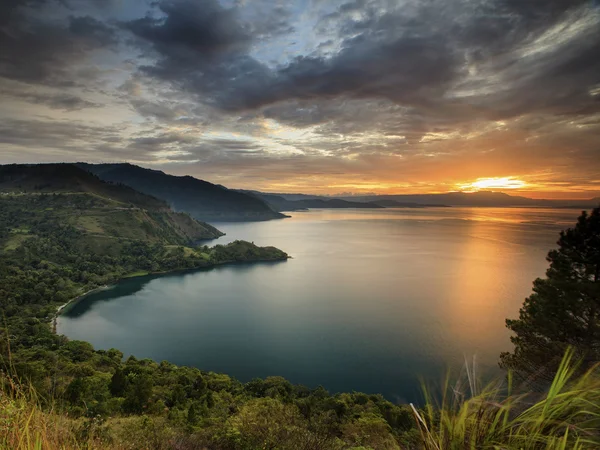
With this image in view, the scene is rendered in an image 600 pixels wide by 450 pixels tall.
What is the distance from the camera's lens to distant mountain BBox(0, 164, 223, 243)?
125 metres

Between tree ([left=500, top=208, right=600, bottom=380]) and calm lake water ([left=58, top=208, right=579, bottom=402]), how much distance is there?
7459mm

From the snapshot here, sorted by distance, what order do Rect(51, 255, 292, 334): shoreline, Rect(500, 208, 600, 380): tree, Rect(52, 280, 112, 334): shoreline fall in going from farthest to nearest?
Rect(51, 255, 292, 334): shoreline < Rect(52, 280, 112, 334): shoreline < Rect(500, 208, 600, 380): tree

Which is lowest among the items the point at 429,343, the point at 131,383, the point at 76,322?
the point at 76,322

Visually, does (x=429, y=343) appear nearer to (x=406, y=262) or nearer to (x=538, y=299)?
(x=538, y=299)

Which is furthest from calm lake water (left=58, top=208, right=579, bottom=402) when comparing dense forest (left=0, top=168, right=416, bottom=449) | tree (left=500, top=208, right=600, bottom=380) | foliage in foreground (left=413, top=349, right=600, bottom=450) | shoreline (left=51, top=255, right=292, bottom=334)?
foliage in foreground (left=413, top=349, right=600, bottom=450)

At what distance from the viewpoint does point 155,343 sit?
53625 millimetres

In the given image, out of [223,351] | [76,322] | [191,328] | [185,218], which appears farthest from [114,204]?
[223,351]

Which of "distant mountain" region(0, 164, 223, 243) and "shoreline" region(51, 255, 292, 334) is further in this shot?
"distant mountain" region(0, 164, 223, 243)

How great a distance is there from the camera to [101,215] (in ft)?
455

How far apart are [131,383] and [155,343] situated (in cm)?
3180

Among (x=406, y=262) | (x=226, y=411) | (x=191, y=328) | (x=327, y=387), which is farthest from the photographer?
(x=406, y=262)

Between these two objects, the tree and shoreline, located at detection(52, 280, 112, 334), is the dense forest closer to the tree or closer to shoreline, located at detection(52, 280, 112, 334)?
shoreline, located at detection(52, 280, 112, 334)

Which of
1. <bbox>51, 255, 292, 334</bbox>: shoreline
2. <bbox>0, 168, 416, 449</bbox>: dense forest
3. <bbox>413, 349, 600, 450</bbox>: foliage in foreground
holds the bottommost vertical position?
<bbox>51, 255, 292, 334</bbox>: shoreline

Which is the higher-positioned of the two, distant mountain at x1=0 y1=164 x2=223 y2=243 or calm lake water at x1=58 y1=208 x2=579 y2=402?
distant mountain at x1=0 y1=164 x2=223 y2=243
